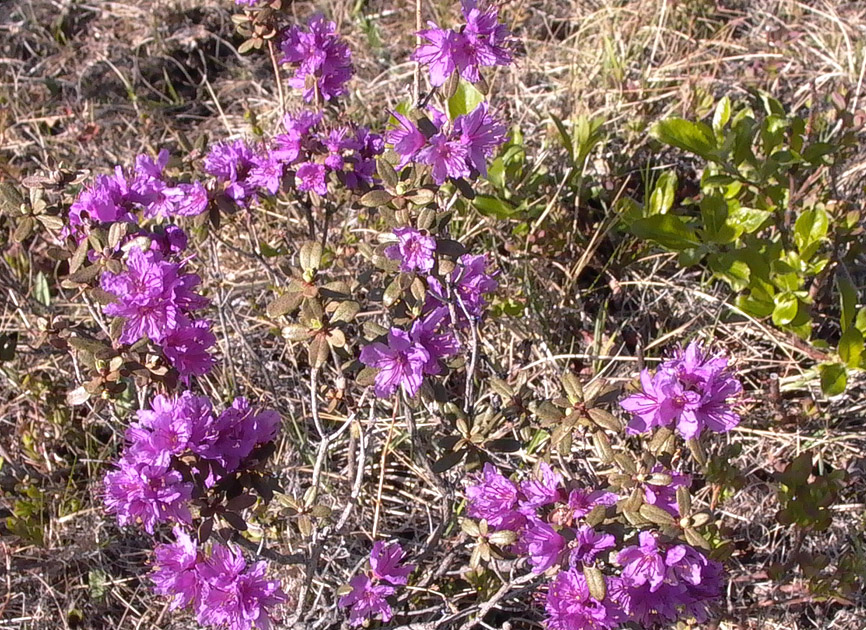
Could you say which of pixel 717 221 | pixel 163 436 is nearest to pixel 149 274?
pixel 163 436

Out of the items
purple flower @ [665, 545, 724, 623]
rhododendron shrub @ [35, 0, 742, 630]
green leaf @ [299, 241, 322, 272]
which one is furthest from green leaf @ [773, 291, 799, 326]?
green leaf @ [299, 241, 322, 272]

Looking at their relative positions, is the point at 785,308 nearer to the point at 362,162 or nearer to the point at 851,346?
the point at 851,346

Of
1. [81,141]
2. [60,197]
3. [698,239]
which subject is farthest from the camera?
[81,141]

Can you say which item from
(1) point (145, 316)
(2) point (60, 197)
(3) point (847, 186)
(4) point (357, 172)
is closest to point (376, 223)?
(4) point (357, 172)

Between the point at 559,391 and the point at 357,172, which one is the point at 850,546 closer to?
the point at 559,391

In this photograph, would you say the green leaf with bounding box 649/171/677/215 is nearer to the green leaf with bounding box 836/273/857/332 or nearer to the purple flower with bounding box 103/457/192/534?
the green leaf with bounding box 836/273/857/332

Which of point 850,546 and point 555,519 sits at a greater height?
point 555,519
